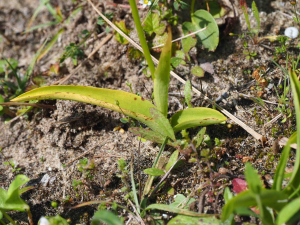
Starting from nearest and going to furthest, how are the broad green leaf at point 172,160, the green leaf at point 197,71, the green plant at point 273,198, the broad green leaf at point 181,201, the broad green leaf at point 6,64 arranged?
the green plant at point 273,198 → the broad green leaf at point 181,201 → the broad green leaf at point 172,160 → the green leaf at point 197,71 → the broad green leaf at point 6,64

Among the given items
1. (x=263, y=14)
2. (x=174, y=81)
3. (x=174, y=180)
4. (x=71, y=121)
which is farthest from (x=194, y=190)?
(x=263, y=14)

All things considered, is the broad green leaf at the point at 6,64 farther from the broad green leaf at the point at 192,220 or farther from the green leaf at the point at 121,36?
the broad green leaf at the point at 192,220

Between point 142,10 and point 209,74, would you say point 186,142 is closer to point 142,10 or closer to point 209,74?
point 209,74

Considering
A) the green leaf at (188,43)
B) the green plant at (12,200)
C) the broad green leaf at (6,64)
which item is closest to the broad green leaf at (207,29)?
the green leaf at (188,43)

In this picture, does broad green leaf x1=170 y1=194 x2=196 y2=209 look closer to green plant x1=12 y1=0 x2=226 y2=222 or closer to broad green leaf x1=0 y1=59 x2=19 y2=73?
green plant x1=12 y1=0 x2=226 y2=222

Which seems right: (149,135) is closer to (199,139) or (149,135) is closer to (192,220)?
(199,139)

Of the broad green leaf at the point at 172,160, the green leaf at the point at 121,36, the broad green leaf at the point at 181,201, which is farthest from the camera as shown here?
the green leaf at the point at 121,36
